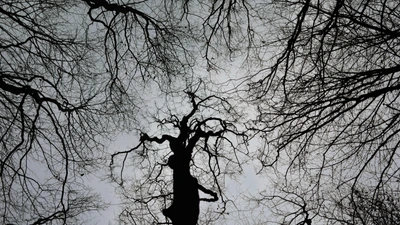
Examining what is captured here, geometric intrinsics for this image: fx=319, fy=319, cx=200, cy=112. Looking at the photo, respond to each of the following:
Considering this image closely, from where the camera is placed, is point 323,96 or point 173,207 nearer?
point 323,96

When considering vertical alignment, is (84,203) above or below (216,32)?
below

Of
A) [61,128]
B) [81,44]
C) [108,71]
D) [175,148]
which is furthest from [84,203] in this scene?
[81,44]

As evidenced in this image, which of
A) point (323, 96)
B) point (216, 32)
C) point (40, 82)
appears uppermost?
point (216, 32)

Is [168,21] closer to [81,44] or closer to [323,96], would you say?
[81,44]

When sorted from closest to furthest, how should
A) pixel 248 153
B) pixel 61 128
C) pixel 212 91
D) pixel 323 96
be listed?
pixel 323 96 → pixel 61 128 → pixel 248 153 → pixel 212 91

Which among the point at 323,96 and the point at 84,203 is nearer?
the point at 323,96

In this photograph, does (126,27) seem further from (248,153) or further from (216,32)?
(248,153)

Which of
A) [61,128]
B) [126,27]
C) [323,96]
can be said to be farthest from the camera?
[126,27]

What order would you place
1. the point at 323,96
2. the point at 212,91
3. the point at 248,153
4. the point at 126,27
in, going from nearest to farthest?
the point at 323,96 < the point at 126,27 < the point at 248,153 < the point at 212,91

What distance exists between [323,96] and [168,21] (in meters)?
2.70

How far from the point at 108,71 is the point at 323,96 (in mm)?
3345

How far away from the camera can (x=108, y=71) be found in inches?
207

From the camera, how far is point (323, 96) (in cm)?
401

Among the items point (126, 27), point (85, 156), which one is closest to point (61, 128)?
point (85, 156)
